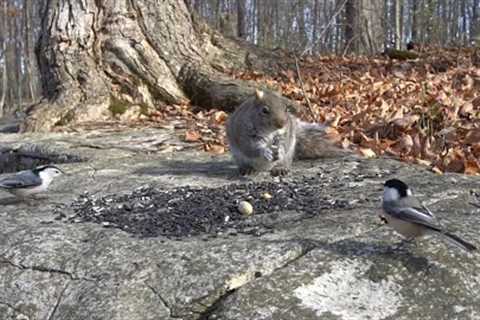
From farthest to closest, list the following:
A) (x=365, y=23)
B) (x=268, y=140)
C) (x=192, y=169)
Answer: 1. (x=365, y=23)
2. (x=192, y=169)
3. (x=268, y=140)

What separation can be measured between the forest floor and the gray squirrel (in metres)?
0.26

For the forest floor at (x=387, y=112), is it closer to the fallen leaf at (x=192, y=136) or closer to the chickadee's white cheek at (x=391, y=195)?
the fallen leaf at (x=192, y=136)

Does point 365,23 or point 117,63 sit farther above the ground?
point 365,23

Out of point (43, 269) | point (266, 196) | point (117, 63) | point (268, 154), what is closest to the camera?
point (43, 269)

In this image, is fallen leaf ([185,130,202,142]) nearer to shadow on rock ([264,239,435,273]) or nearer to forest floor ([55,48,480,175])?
forest floor ([55,48,480,175])

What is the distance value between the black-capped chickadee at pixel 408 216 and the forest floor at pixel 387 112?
156 cm

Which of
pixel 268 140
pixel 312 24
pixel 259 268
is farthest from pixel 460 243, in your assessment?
pixel 312 24

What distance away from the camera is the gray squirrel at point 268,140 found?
4.30 meters

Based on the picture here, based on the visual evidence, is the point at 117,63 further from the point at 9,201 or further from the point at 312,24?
the point at 312,24

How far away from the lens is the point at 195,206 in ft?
11.4

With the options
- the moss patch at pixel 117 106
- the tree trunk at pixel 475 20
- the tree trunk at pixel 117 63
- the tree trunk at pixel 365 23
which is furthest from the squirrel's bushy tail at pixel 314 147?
the tree trunk at pixel 475 20

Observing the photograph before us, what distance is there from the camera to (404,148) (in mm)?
4863

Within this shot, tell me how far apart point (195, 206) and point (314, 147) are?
1.50 metres

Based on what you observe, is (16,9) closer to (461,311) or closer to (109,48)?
(109,48)
